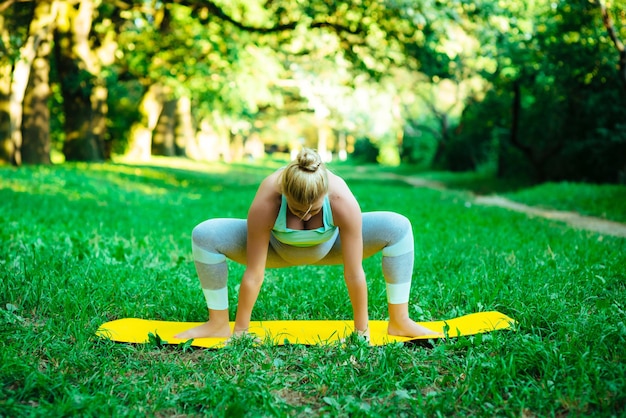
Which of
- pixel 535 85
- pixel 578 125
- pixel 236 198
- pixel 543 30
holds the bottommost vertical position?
pixel 236 198

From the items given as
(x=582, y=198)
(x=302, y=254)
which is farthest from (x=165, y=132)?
(x=302, y=254)

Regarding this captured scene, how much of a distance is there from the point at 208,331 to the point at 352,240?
1.08 meters

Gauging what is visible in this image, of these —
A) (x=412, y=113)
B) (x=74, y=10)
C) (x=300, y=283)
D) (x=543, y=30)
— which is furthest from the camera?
(x=412, y=113)

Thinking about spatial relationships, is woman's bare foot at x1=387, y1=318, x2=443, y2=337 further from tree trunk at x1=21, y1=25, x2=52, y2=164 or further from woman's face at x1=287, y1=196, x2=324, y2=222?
tree trunk at x1=21, y1=25, x2=52, y2=164

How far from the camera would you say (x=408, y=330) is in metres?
3.61

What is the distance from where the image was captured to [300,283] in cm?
496

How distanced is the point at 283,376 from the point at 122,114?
24.8m

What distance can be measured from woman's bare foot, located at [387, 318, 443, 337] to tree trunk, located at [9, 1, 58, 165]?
40.1 ft

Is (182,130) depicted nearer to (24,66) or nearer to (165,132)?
(165,132)

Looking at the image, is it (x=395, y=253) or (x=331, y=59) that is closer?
(x=395, y=253)

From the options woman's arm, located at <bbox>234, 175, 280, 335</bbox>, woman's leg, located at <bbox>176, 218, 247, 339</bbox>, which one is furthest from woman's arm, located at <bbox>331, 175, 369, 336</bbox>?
woman's leg, located at <bbox>176, 218, 247, 339</bbox>

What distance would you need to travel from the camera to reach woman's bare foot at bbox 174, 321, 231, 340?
3635mm

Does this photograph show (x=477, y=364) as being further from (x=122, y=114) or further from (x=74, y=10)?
(x=122, y=114)

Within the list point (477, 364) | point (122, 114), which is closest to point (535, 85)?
point (477, 364)
